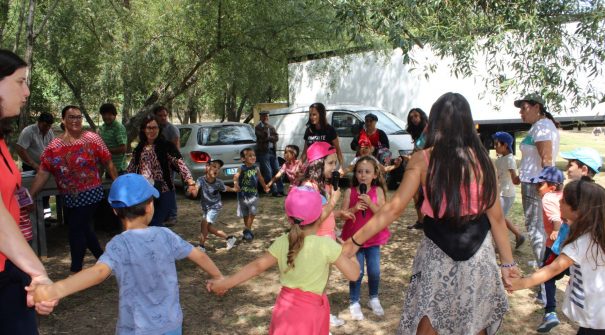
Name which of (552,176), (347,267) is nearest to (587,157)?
(552,176)

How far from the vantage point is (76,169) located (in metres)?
5.37

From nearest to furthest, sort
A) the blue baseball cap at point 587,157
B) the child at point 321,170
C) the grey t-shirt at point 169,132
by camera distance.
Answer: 1. the blue baseball cap at point 587,157
2. the child at point 321,170
3. the grey t-shirt at point 169,132

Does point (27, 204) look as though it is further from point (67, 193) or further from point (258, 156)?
point (258, 156)

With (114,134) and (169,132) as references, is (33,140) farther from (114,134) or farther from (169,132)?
(169,132)

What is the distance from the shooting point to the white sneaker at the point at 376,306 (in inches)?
185

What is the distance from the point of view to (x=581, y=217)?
119 inches

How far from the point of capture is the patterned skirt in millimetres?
2793

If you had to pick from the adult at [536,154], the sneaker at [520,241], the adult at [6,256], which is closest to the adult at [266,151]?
the sneaker at [520,241]

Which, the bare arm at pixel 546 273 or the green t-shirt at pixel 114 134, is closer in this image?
the bare arm at pixel 546 273

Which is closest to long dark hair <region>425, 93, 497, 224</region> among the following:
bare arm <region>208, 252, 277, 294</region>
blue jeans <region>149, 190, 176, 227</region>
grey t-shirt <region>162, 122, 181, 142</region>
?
bare arm <region>208, 252, 277, 294</region>

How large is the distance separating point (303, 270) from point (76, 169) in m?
3.43

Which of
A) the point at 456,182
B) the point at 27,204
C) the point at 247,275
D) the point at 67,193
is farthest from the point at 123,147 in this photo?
the point at 456,182

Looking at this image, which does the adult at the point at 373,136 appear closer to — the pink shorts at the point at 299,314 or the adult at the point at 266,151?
the adult at the point at 266,151

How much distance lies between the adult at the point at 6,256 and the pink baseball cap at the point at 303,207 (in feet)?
4.17
